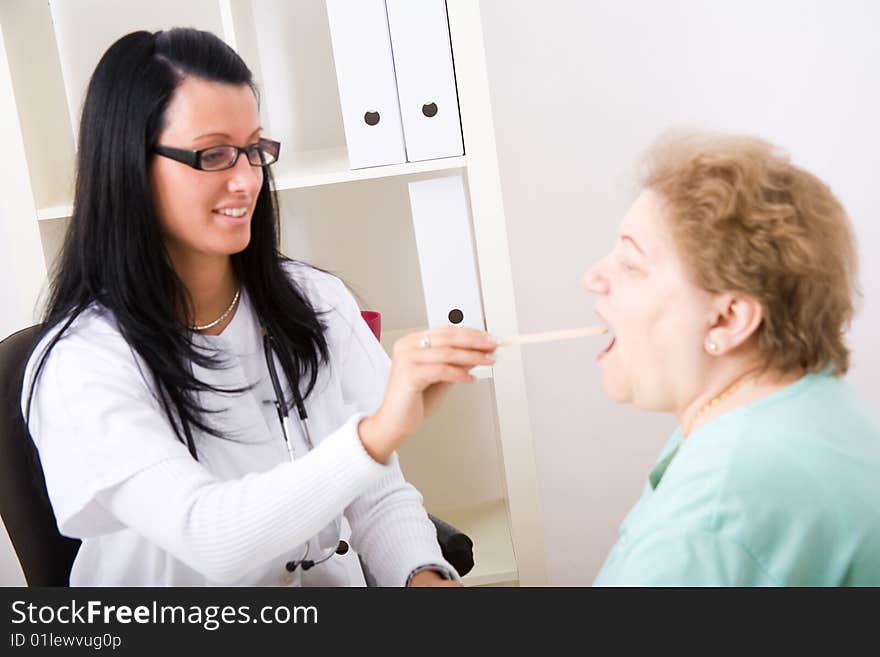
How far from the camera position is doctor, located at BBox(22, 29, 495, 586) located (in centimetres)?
118

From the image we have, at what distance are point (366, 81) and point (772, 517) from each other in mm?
1144

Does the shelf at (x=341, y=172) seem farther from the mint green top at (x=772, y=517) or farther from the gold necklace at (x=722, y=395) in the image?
the mint green top at (x=772, y=517)

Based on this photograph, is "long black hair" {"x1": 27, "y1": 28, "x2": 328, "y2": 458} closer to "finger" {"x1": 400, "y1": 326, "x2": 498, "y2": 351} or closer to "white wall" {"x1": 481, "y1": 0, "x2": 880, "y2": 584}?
"finger" {"x1": 400, "y1": 326, "x2": 498, "y2": 351}

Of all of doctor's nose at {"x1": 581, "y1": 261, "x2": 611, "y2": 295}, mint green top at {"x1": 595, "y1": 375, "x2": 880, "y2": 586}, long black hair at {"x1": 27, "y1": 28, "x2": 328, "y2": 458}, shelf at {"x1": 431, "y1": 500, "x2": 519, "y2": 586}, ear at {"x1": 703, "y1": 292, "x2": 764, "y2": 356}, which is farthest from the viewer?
shelf at {"x1": 431, "y1": 500, "x2": 519, "y2": 586}

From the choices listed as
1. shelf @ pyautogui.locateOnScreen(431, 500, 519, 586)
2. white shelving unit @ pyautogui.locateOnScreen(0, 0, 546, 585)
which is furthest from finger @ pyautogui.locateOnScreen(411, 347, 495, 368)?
shelf @ pyautogui.locateOnScreen(431, 500, 519, 586)

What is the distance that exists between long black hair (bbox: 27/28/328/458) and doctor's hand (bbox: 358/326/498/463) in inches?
13.5

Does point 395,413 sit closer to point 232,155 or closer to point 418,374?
point 418,374

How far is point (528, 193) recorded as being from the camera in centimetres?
247

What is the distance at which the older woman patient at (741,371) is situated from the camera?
0.96 metres

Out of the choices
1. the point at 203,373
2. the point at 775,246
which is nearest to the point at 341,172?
the point at 203,373

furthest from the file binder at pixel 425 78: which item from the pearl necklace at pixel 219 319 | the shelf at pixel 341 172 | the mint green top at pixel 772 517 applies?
the mint green top at pixel 772 517

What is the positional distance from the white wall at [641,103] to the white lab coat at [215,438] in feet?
3.04
